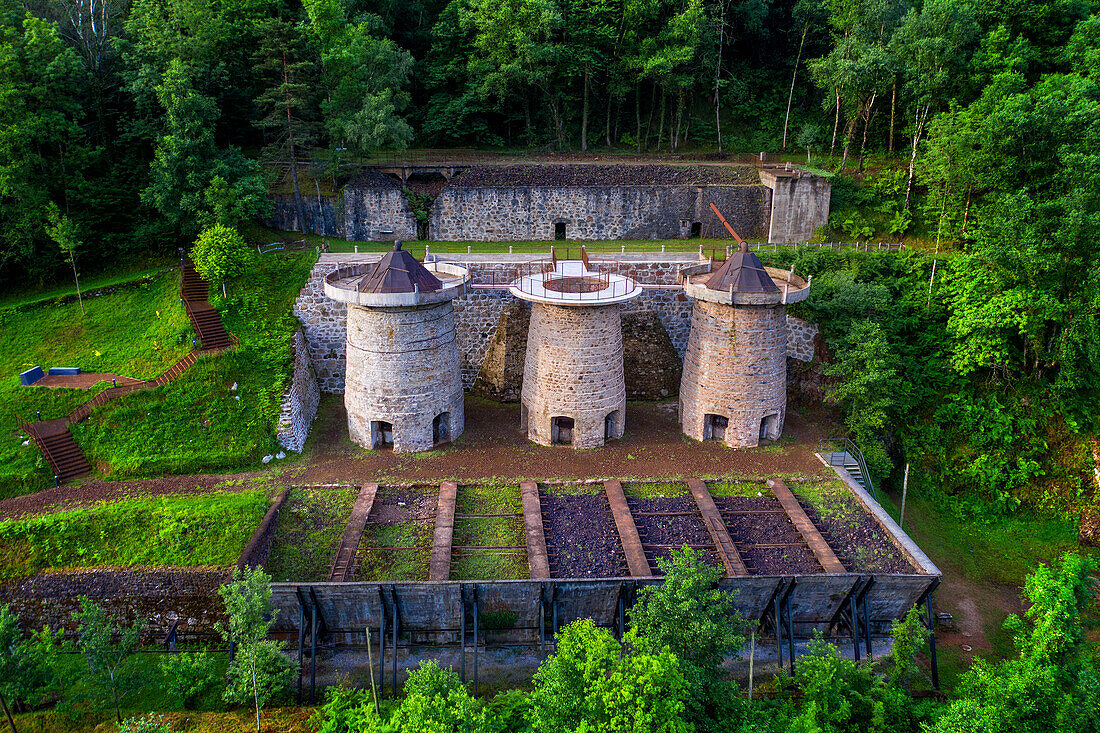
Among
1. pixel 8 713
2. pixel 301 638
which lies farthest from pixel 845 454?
pixel 8 713

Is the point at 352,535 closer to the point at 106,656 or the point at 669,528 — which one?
the point at 106,656

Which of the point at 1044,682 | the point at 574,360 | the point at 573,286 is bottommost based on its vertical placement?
the point at 1044,682

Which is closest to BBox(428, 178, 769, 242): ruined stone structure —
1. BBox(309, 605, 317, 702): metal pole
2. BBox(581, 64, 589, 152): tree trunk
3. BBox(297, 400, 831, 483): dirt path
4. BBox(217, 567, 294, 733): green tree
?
BBox(581, 64, 589, 152): tree trunk

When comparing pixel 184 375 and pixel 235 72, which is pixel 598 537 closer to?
pixel 184 375

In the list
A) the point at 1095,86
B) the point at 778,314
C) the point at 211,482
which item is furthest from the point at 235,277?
the point at 1095,86

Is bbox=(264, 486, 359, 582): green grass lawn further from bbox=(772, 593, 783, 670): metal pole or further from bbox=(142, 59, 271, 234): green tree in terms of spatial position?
bbox=(142, 59, 271, 234): green tree

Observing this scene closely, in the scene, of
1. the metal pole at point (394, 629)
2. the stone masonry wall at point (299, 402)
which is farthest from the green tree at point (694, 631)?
the stone masonry wall at point (299, 402)
